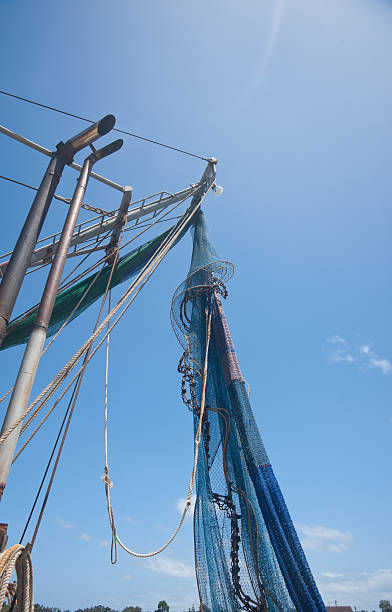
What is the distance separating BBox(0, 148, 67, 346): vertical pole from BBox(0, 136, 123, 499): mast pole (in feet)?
0.91

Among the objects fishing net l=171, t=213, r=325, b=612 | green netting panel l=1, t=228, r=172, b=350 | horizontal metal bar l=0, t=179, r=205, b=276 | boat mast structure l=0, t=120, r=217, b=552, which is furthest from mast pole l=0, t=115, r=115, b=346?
fishing net l=171, t=213, r=325, b=612

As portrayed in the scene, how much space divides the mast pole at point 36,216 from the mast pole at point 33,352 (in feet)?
0.93

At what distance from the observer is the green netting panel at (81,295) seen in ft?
20.7

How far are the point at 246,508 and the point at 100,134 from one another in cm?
507

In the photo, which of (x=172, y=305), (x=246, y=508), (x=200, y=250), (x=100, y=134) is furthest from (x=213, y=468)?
(x=100, y=134)

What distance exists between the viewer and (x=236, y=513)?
4590mm

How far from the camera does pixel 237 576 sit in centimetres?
424

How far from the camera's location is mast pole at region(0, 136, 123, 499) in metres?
2.90

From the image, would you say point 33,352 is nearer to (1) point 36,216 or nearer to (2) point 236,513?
(1) point 36,216

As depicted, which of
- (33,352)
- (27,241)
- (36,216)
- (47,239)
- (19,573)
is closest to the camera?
(19,573)

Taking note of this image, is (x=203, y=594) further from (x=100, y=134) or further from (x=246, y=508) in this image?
(x=100, y=134)

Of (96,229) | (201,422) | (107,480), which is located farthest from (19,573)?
(96,229)

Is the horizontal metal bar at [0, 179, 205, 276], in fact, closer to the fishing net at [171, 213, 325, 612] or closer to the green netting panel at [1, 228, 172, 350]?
the green netting panel at [1, 228, 172, 350]

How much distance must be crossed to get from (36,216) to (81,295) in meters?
2.42
